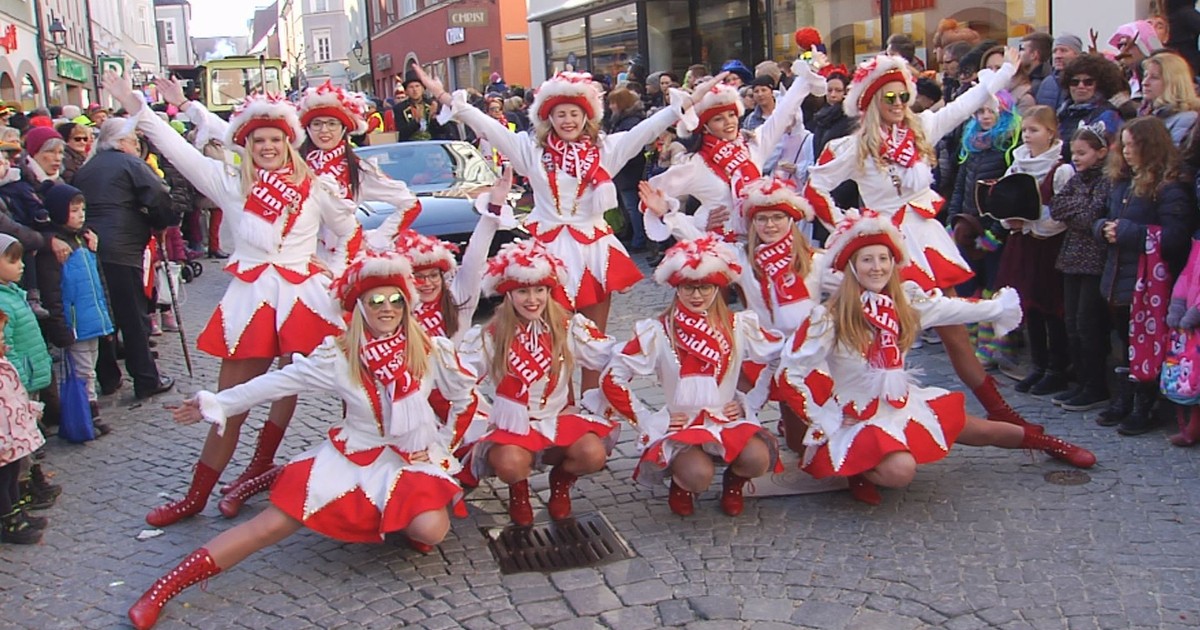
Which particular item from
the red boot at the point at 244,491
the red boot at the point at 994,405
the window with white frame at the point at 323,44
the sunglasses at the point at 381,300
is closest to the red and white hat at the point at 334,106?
the sunglasses at the point at 381,300

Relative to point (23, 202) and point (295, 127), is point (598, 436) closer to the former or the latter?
point (295, 127)

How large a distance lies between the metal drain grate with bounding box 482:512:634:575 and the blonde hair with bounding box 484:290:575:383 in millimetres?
684

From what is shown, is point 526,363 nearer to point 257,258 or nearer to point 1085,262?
point 257,258

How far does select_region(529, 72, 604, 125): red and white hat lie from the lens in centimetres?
583

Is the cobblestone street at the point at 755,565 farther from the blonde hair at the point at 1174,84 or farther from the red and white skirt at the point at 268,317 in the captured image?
the blonde hair at the point at 1174,84

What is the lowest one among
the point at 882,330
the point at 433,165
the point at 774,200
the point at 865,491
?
the point at 865,491

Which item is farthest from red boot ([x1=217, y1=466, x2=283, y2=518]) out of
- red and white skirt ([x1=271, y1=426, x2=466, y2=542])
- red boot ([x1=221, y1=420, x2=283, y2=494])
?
red and white skirt ([x1=271, y1=426, x2=466, y2=542])

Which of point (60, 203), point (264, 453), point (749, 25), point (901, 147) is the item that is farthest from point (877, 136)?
point (749, 25)

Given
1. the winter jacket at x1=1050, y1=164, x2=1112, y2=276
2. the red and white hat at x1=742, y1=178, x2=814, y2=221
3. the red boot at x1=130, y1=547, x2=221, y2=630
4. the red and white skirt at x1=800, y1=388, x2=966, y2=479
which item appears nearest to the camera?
the red boot at x1=130, y1=547, x2=221, y2=630

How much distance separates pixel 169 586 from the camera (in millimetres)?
4340

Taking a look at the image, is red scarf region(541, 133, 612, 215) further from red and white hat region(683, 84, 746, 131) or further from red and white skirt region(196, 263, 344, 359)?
red and white skirt region(196, 263, 344, 359)

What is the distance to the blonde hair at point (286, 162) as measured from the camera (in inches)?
213

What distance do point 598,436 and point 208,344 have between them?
1872mm

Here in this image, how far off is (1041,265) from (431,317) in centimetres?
373
